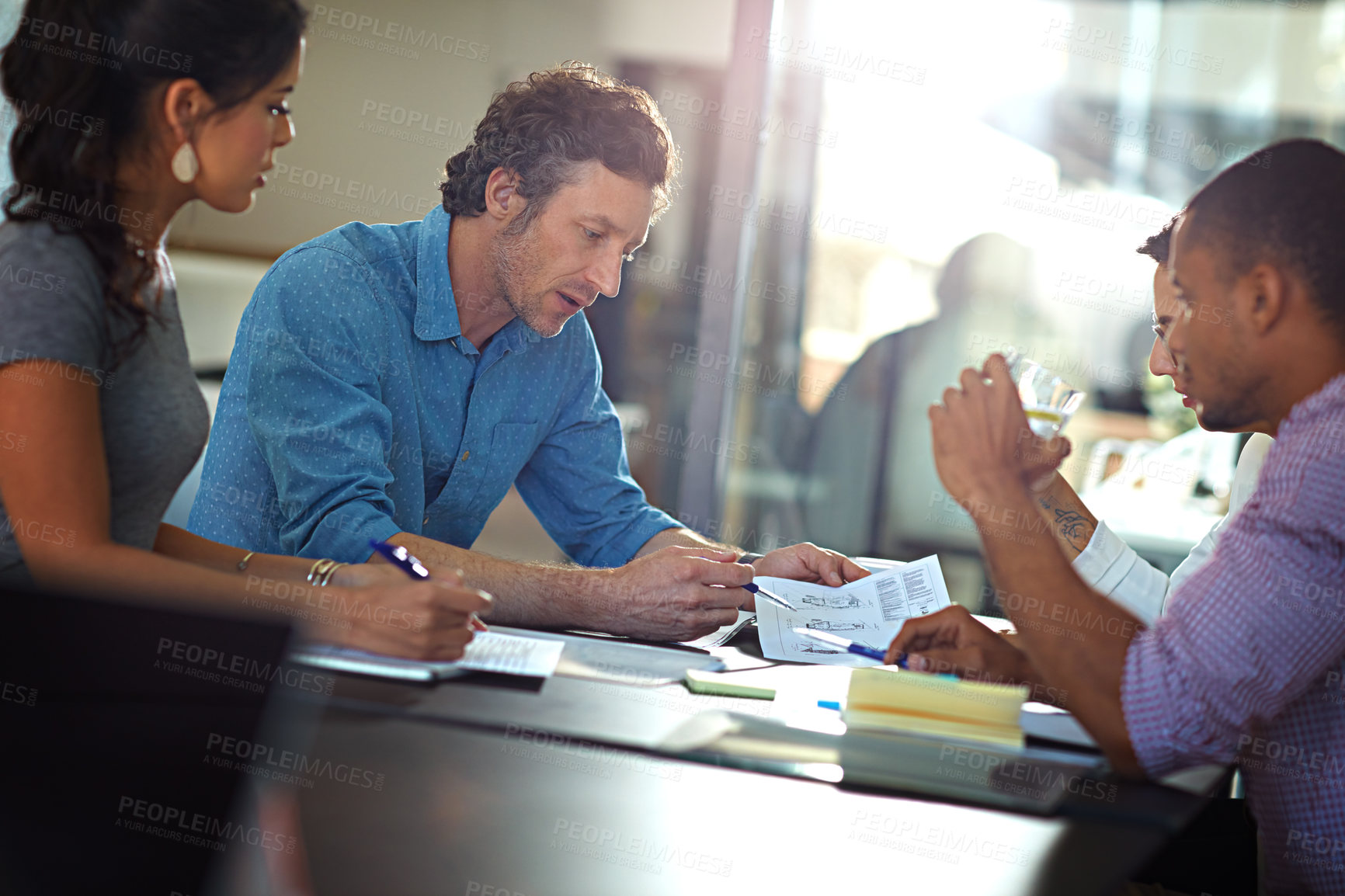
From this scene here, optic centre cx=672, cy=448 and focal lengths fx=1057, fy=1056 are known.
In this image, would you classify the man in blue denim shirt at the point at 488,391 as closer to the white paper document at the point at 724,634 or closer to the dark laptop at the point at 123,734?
the white paper document at the point at 724,634

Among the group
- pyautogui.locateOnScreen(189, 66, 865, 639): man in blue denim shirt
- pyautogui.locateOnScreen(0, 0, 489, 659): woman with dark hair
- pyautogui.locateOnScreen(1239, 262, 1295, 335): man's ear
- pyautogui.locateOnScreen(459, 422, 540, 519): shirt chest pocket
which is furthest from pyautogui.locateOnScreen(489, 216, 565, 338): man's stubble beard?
pyautogui.locateOnScreen(1239, 262, 1295, 335): man's ear

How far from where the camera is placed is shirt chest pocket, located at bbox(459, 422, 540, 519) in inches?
73.7

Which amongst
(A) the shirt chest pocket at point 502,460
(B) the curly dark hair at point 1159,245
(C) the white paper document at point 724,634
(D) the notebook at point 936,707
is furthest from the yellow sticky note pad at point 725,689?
(B) the curly dark hair at point 1159,245

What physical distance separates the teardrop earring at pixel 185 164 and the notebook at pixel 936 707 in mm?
959

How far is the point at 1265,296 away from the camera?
1.09 m

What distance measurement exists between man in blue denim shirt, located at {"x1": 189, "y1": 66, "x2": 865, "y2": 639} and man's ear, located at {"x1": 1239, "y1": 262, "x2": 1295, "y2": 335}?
26.9 inches

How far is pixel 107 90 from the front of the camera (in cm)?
117

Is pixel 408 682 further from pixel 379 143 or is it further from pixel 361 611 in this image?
pixel 379 143

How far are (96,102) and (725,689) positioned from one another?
94 cm

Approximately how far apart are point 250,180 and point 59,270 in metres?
0.30

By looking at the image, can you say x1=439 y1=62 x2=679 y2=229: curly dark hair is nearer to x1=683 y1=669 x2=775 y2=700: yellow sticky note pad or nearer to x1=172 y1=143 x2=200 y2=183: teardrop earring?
x1=172 y1=143 x2=200 y2=183: teardrop earring

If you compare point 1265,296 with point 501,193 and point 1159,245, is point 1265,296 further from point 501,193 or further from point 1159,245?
point 501,193

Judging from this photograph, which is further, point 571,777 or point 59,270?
point 571,777

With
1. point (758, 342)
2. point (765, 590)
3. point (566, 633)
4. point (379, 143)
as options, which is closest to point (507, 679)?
point (566, 633)
